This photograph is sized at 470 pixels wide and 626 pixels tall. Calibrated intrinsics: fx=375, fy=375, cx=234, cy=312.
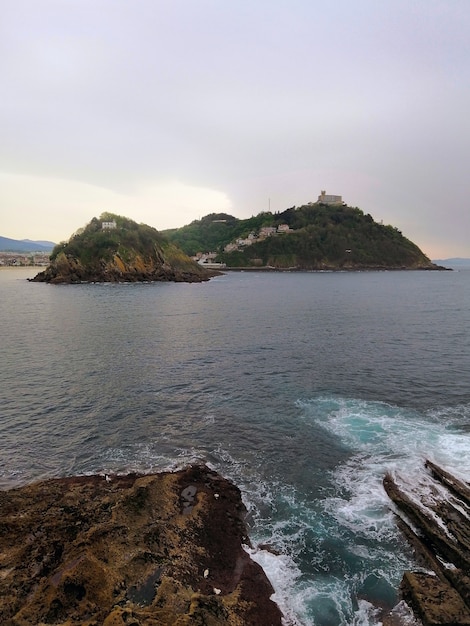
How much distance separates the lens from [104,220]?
184125mm

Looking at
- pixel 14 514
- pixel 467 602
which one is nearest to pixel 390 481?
pixel 467 602

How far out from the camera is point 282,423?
82.0 feet

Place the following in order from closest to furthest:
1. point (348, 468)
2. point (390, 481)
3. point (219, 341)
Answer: point (390, 481) → point (348, 468) → point (219, 341)

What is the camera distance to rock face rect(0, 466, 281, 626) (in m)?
10.4

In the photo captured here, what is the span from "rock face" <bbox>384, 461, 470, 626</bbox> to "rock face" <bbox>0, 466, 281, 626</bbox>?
4557 mm

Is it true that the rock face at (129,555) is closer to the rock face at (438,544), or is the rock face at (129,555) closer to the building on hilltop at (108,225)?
the rock face at (438,544)

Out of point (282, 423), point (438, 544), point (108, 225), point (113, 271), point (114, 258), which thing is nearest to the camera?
point (438, 544)

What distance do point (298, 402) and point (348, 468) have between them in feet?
29.3

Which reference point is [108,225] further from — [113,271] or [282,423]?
[282,423]

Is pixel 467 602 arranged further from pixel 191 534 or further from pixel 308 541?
pixel 191 534

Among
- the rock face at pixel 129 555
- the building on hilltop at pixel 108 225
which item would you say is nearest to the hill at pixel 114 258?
the building on hilltop at pixel 108 225

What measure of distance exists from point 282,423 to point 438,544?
1183 centimetres

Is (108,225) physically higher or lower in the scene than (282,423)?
higher

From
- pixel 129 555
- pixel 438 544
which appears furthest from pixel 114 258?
pixel 438 544
